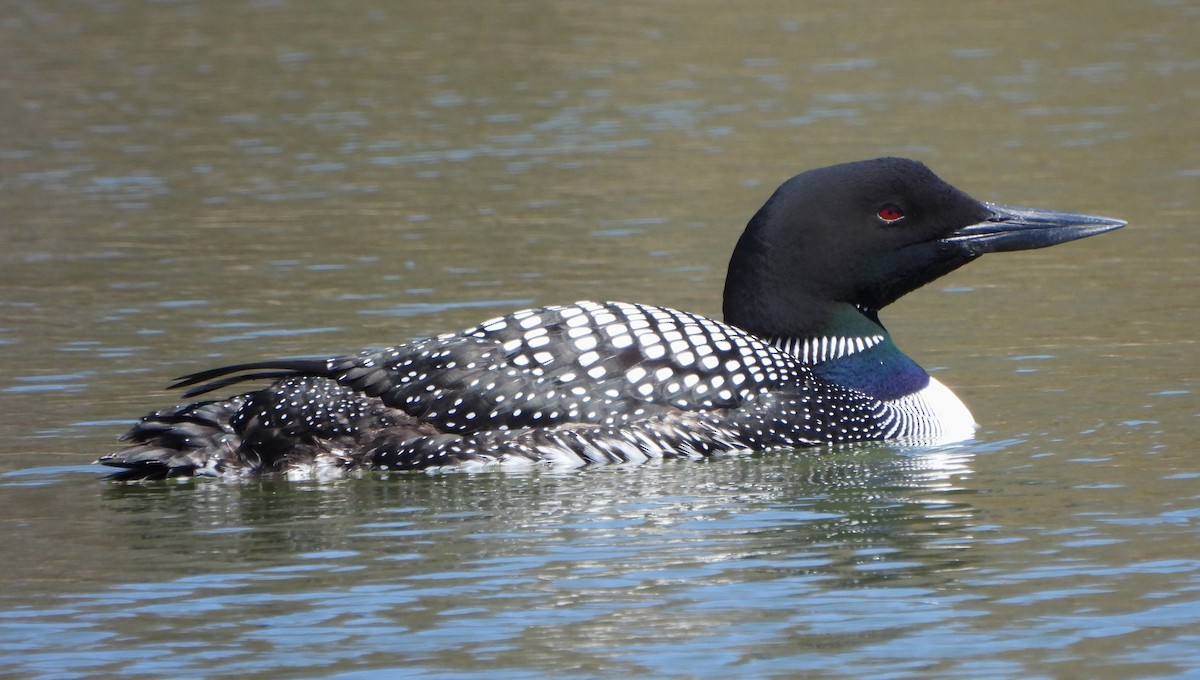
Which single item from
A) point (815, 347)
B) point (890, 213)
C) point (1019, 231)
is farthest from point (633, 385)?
point (1019, 231)

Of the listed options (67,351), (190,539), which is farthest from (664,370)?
(67,351)

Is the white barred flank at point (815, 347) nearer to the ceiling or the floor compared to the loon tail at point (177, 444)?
nearer to the ceiling

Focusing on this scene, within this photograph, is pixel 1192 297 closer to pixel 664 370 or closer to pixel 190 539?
pixel 664 370

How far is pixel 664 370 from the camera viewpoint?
20.1 feet

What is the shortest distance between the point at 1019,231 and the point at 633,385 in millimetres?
1504

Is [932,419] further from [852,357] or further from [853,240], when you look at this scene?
[853,240]

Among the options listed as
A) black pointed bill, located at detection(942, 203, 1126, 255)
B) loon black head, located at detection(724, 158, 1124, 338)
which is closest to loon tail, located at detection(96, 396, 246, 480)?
loon black head, located at detection(724, 158, 1124, 338)

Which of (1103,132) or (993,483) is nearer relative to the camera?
(993,483)

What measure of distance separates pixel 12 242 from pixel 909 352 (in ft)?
17.6

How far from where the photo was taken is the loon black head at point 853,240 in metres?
6.52

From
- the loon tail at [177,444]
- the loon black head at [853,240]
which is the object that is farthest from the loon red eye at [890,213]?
the loon tail at [177,444]

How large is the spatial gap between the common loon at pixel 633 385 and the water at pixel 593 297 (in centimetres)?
Result: 13

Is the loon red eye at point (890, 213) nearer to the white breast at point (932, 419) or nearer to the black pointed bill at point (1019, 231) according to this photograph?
the black pointed bill at point (1019, 231)

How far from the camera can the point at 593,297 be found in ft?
29.1
